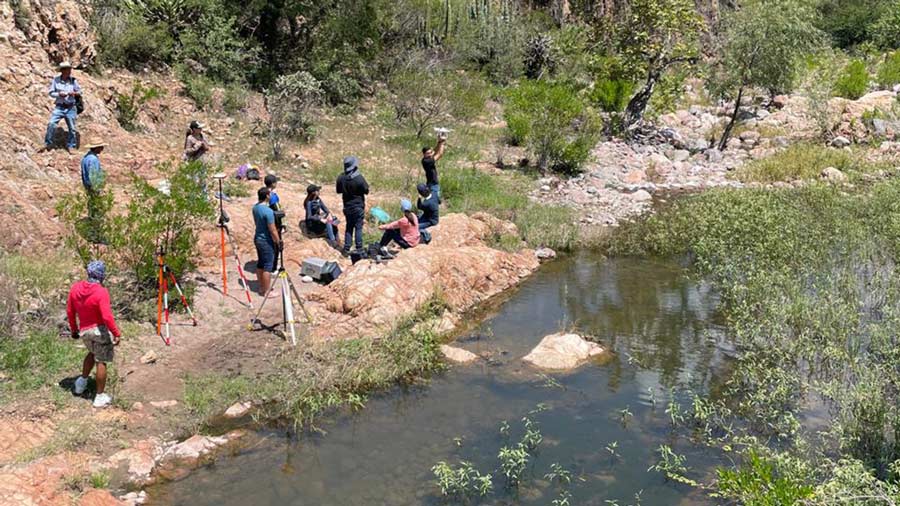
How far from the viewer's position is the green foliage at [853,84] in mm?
28156

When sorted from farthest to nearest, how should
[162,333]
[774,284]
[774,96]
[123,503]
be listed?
[774,96] → [774,284] → [162,333] → [123,503]

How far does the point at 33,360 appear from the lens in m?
7.81

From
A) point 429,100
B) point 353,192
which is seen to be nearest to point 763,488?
point 353,192


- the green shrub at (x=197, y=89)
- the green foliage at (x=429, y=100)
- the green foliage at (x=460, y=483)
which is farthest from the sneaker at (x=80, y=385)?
the green foliage at (x=429, y=100)

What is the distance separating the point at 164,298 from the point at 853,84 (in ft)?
92.9

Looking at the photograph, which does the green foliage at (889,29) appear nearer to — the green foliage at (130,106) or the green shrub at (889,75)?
the green shrub at (889,75)

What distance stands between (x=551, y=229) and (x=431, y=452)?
330 inches

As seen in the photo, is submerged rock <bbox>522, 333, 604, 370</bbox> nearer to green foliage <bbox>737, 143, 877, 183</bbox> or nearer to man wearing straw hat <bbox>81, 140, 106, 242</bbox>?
man wearing straw hat <bbox>81, 140, 106, 242</bbox>

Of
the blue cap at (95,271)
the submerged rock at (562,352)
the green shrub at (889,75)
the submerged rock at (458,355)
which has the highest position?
the green shrub at (889,75)

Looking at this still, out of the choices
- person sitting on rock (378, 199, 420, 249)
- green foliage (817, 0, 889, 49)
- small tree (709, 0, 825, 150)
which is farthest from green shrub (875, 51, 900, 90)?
person sitting on rock (378, 199, 420, 249)

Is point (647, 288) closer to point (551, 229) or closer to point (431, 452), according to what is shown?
point (551, 229)

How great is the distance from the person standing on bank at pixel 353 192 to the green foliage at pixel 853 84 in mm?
24376

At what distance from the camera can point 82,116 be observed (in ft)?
48.3

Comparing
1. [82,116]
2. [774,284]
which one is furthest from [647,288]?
[82,116]
